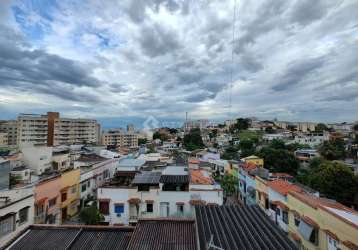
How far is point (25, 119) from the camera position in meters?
73.6

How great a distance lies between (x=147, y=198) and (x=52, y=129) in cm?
7318

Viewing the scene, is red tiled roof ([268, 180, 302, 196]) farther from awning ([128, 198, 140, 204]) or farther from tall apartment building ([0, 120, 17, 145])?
tall apartment building ([0, 120, 17, 145])

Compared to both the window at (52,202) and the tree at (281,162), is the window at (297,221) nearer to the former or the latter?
the window at (52,202)

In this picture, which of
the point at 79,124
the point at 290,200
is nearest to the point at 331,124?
the point at 79,124

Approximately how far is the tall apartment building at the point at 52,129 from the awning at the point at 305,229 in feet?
232

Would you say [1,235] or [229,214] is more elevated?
[229,214]

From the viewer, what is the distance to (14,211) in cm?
1415

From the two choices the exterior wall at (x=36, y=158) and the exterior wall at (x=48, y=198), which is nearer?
the exterior wall at (x=48, y=198)

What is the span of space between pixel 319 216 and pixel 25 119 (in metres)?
82.5

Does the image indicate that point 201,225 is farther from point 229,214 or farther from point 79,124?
point 79,124

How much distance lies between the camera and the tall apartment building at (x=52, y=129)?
7369 centimetres

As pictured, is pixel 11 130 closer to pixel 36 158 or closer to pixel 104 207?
pixel 36 158

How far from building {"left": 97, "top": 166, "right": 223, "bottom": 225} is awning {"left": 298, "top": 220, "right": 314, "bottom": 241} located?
6.25m

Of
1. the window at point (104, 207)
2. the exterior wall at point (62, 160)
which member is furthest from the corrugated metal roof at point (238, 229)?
the exterior wall at point (62, 160)
